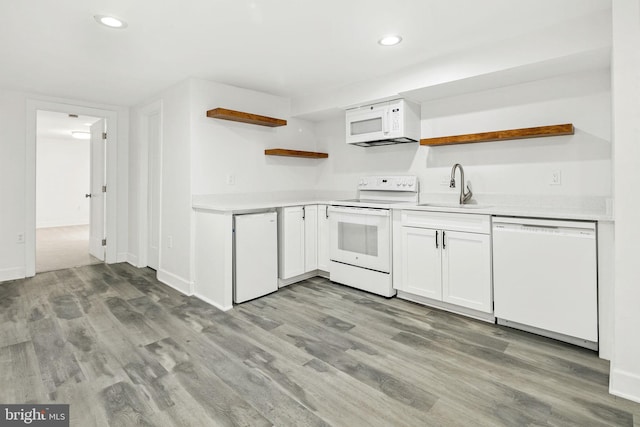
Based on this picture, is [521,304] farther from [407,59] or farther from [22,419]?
[22,419]

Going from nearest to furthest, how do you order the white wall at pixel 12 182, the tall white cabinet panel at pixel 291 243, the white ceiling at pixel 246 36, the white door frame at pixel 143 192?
the white ceiling at pixel 246 36
the tall white cabinet panel at pixel 291 243
the white wall at pixel 12 182
the white door frame at pixel 143 192

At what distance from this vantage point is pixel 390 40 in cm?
262

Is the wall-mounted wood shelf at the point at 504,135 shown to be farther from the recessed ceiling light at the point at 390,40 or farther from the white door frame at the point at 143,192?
the white door frame at the point at 143,192

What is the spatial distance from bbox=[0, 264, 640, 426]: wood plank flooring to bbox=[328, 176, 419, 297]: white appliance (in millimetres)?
333

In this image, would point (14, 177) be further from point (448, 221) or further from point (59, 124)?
point (448, 221)

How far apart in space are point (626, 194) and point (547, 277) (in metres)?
0.79

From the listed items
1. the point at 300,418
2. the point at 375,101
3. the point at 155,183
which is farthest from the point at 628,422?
the point at 155,183

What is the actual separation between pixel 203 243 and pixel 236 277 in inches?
20.0

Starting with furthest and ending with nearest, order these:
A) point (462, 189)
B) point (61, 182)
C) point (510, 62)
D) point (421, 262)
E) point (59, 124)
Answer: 1. point (61, 182)
2. point (59, 124)
3. point (462, 189)
4. point (421, 262)
5. point (510, 62)

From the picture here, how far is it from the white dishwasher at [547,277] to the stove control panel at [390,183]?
3.73 feet

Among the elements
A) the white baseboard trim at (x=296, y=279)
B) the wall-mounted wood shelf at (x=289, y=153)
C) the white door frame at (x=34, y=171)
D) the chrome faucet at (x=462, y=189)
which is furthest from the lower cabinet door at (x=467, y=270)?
the white door frame at (x=34, y=171)

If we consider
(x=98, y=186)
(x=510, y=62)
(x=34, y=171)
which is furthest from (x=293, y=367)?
(x=98, y=186)

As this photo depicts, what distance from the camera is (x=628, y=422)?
5.15 feet

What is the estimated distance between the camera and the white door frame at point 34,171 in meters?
4.06
